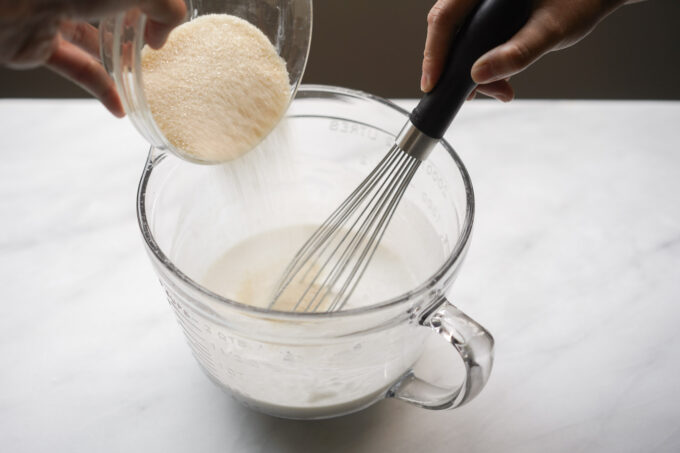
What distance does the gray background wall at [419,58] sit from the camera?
1.63 metres

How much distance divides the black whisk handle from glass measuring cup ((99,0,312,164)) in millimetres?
153

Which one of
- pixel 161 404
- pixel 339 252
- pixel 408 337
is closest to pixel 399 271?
pixel 339 252

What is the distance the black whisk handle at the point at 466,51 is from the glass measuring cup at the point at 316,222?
71 mm

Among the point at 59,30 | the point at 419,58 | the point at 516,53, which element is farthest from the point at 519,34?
A: the point at 419,58

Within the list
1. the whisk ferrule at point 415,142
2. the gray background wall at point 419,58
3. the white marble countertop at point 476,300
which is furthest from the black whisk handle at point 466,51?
the gray background wall at point 419,58

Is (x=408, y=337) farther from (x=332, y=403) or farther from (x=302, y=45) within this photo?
(x=302, y=45)

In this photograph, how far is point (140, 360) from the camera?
2.42 feet

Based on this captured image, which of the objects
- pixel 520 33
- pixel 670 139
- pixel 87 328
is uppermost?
pixel 520 33

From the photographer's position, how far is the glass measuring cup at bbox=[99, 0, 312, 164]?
0.50 m

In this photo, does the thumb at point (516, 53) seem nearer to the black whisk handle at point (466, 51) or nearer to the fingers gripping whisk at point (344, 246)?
the black whisk handle at point (466, 51)

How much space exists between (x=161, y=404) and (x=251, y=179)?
29 centimetres

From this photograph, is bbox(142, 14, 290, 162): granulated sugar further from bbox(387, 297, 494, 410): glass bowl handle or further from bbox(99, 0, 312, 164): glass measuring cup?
bbox(387, 297, 494, 410): glass bowl handle

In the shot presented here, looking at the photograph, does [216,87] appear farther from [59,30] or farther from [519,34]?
[519,34]

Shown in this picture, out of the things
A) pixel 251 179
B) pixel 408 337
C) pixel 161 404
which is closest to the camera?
pixel 408 337
